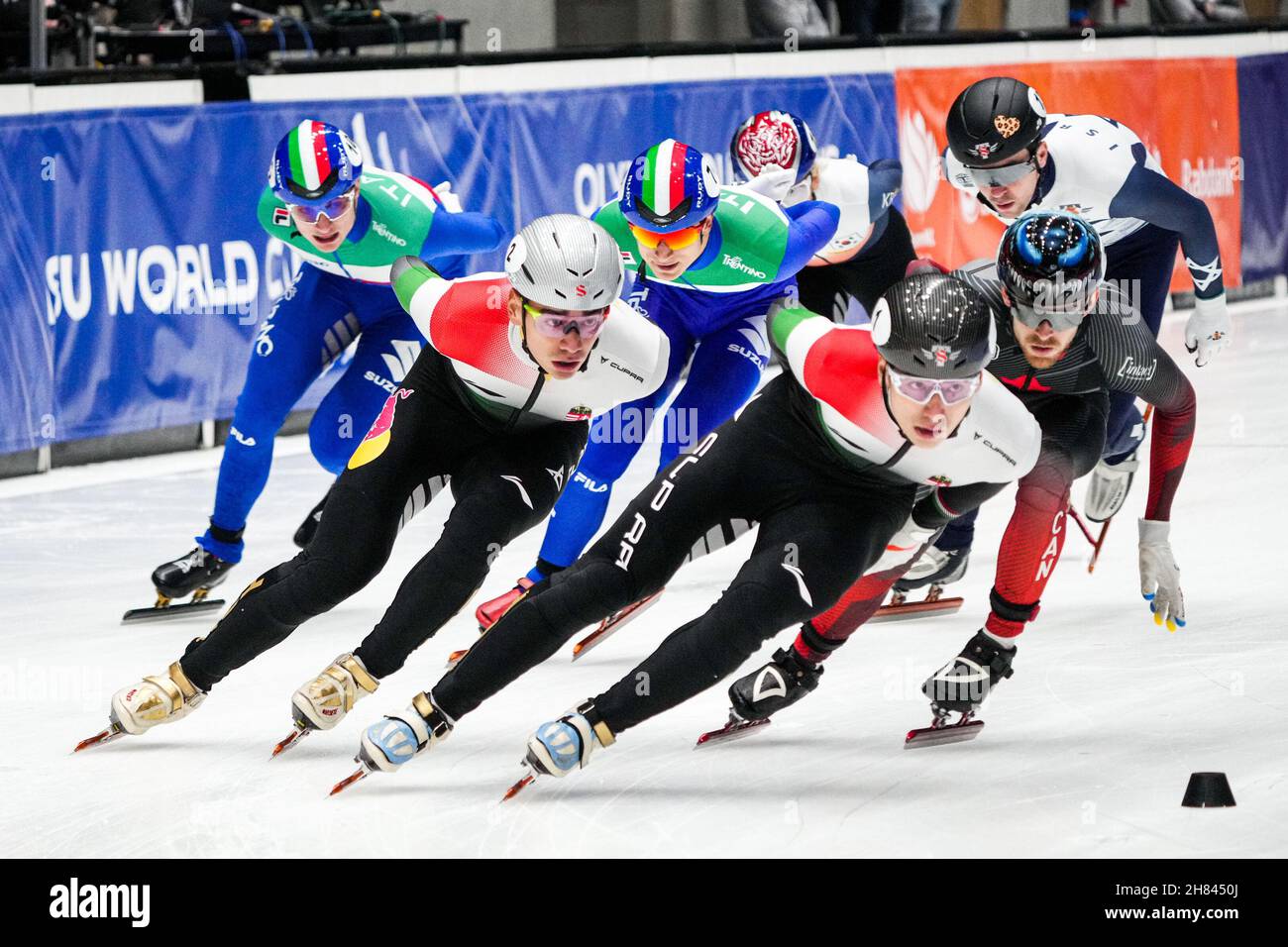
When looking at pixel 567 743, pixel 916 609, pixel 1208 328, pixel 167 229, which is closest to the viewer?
pixel 567 743

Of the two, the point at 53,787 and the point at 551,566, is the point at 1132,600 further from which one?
the point at 53,787

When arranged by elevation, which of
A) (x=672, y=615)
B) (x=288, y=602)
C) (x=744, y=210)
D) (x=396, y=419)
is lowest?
(x=672, y=615)

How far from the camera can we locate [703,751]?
436 centimetres

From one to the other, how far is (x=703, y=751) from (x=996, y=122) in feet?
5.94

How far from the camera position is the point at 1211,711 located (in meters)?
4.59

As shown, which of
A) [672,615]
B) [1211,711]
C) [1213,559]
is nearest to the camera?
[1211,711]

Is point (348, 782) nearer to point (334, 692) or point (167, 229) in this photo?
point (334, 692)

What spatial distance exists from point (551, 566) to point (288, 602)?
1.35 m

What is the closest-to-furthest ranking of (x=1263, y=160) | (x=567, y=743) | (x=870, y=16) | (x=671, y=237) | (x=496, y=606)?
(x=567, y=743), (x=671, y=237), (x=496, y=606), (x=870, y=16), (x=1263, y=160)

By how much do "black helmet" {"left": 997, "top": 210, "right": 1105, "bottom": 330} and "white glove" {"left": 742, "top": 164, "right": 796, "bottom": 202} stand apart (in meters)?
1.45

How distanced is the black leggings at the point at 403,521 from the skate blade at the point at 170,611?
1.55 meters

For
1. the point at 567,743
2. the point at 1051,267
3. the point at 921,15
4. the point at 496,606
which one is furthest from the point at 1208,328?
the point at 921,15

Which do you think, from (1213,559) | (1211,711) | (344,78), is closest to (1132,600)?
(1213,559)

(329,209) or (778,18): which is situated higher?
(778,18)
